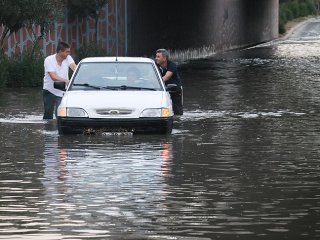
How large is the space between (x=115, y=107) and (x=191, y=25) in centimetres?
4398

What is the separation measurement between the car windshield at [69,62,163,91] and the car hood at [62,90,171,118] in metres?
0.52

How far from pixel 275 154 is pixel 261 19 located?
Result: 72.0 meters

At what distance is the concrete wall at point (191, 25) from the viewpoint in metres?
54.8

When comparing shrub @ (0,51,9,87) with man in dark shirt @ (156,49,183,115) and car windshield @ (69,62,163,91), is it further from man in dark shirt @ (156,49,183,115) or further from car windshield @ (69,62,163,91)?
car windshield @ (69,62,163,91)

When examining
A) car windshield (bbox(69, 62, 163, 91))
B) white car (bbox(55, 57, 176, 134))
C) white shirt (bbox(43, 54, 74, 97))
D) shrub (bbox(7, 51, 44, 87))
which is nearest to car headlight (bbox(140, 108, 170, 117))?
white car (bbox(55, 57, 176, 134))

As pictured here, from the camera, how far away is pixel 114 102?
19266 mm

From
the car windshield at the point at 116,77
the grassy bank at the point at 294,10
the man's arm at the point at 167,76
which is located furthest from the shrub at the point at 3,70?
the grassy bank at the point at 294,10

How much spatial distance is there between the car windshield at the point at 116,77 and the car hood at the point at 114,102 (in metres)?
0.52

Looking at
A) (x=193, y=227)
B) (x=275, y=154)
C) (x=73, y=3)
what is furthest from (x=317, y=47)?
(x=193, y=227)

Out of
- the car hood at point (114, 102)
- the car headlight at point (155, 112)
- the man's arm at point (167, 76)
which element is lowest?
the car headlight at point (155, 112)

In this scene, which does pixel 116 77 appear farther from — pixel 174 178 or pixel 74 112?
pixel 174 178

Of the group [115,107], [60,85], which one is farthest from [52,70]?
[115,107]

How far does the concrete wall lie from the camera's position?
54.8 metres

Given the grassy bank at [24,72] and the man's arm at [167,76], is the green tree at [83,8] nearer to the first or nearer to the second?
the grassy bank at [24,72]
